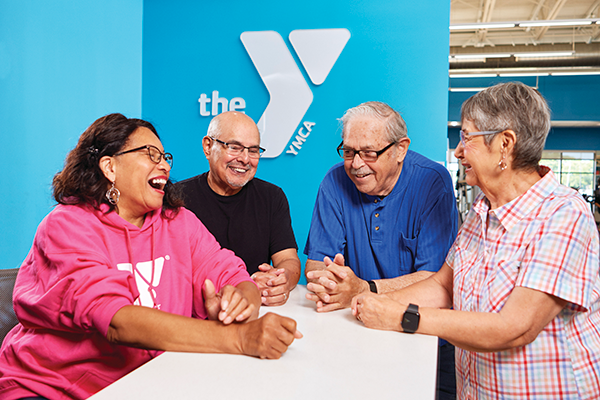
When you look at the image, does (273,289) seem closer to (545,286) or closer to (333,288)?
(333,288)

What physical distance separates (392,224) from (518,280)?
0.90 m

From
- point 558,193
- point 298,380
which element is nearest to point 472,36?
point 558,193

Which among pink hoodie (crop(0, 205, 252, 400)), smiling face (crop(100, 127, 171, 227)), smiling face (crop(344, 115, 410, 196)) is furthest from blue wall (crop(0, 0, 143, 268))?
smiling face (crop(344, 115, 410, 196))

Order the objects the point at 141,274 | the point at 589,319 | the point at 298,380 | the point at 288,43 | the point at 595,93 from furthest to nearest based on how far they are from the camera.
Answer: the point at 595,93 < the point at 288,43 < the point at 141,274 < the point at 589,319 < the point at 298,380

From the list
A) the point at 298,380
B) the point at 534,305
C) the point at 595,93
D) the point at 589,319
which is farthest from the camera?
the point at 595,93

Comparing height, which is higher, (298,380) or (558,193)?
(558,193)

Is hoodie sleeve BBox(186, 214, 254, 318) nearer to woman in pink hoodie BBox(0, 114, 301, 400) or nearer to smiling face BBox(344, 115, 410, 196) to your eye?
woman in pink hoodie BBox(0, 114, 301, 400)

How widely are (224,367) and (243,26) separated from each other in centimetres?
370

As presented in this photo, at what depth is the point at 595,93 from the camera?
39.3ft

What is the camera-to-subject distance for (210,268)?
5.57ft

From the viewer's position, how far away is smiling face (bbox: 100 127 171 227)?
1570 millimetres

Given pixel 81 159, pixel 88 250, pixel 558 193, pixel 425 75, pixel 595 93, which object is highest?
pixel 595 93

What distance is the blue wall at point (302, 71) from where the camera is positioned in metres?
3.80

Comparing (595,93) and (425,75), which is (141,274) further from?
(595,93)
